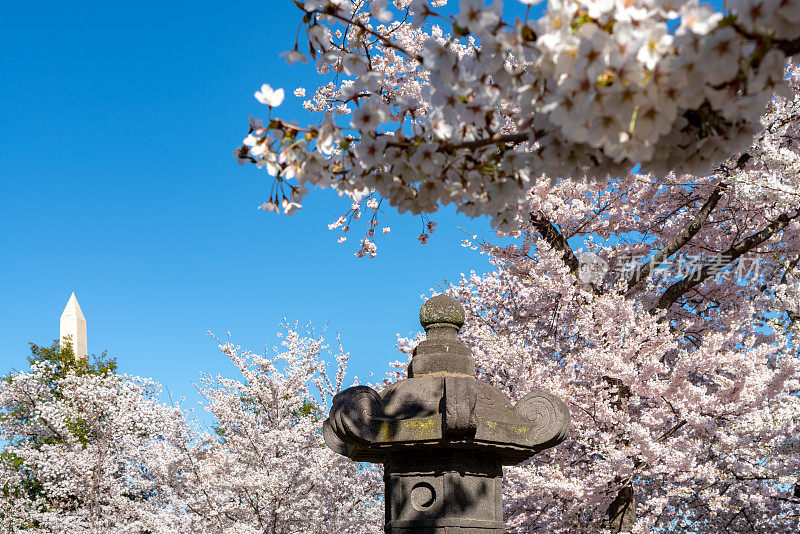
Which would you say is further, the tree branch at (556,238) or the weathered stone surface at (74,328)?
the weathered stone surface at (74,328)

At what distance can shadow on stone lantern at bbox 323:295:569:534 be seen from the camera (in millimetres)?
4637

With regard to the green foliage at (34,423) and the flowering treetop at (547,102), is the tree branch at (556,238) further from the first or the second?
the green foliage at (34,423)

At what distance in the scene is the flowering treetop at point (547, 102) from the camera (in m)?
1.70

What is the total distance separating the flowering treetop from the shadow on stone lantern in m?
2.14

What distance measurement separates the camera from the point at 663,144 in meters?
2.10

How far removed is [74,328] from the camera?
27.4 meters

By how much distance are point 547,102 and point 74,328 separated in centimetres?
2901

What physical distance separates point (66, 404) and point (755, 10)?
19560mm

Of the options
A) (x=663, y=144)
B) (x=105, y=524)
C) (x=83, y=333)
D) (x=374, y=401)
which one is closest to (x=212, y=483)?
(x=105, y=524)

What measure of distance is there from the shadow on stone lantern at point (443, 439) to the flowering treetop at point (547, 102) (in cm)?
214

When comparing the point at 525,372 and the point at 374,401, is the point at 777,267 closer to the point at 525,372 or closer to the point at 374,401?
the point at 525,372
